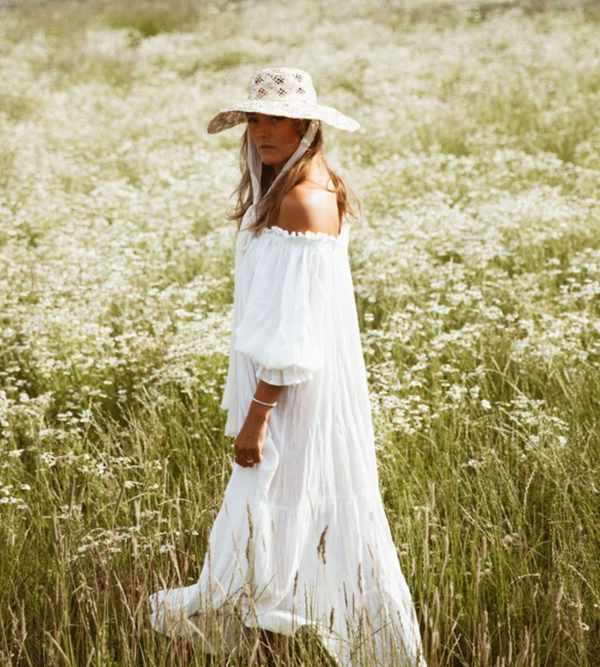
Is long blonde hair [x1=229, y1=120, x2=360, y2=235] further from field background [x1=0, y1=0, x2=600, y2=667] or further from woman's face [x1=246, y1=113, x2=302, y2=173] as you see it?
field background [x1=0, y1=0, x2=600, y2=667]

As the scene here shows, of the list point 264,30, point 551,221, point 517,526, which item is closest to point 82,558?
point 517,526

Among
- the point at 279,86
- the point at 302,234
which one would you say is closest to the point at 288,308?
the point at 302,234

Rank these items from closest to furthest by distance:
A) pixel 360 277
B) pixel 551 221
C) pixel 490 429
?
pixel 490 429 < pixel 360 277 < pixel 551 221

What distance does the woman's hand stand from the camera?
91.7 inches

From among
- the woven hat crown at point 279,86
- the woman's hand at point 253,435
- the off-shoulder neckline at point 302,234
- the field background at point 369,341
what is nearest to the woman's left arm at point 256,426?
the woman's hand at point 253,435

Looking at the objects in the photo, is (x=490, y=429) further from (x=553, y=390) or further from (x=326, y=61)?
(x=326, y=61)

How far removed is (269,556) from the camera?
2.38 metres

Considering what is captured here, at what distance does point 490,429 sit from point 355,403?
1276mm

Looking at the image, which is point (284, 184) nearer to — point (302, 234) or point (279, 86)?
point (302, 234)

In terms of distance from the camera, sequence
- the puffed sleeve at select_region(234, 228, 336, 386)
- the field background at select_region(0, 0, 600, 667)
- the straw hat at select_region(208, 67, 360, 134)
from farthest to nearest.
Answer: the field background at select_region(0, 0, 600, 667)
the straw hat at select_region(208, 67, 360, 134)
the puffed sleeve at select_region(234, 228, 336, 386)

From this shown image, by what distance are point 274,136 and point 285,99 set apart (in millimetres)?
122

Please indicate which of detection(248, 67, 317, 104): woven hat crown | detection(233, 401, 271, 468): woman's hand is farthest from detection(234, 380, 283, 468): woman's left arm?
detection(248, 67, 317, 104): woven hat crown

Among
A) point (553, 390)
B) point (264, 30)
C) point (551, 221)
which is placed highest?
point (264, 30)

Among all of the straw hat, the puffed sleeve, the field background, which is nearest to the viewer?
the puffed sleeve
